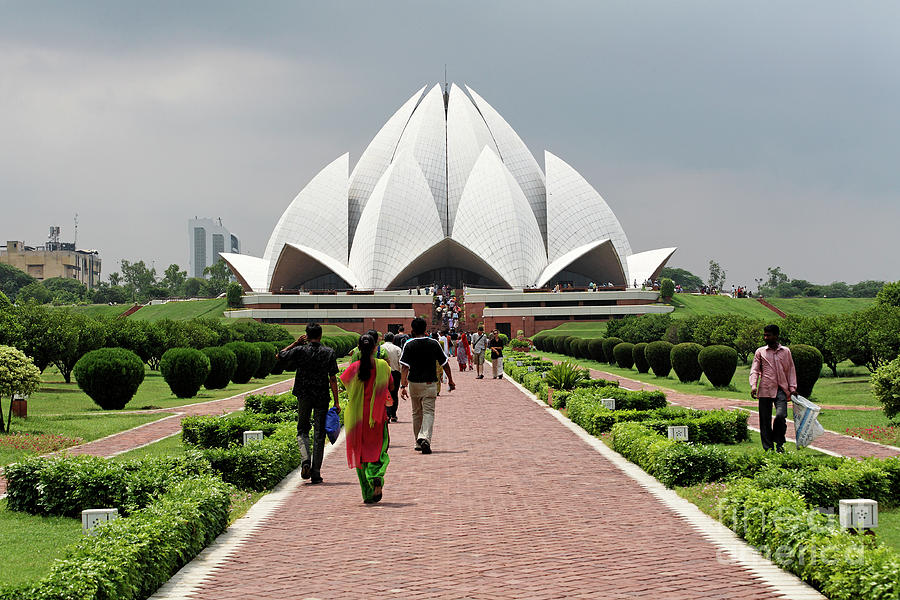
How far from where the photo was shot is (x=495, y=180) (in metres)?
59.1

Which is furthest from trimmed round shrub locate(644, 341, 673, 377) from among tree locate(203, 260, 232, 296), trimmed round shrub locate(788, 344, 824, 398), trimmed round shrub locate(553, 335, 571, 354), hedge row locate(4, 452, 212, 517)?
tree locate(203, 260, 232, 296)

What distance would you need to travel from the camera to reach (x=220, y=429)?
372 inches

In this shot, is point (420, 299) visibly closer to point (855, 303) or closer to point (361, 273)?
point (361, 273)

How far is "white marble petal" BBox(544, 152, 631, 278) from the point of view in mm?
61594

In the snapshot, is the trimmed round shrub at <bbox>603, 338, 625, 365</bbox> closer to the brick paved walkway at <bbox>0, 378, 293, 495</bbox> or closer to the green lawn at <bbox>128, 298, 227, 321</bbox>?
the brick paved walkway at <bbox>0, 378, 293, 495</bbox>

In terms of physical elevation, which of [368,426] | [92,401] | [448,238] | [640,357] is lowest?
[92,401]

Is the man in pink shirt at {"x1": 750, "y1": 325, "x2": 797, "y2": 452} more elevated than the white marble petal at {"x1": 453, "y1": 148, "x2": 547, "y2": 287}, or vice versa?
the white marble petal at {"x1": 453, "y1": 148, "x2": 547, "y2": 287}

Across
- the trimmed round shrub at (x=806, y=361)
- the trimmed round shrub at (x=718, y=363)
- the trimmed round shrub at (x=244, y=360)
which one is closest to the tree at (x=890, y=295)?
the trimmed round shrub at (x=718, y=363)

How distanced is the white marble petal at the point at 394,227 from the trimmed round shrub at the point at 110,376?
41.2 m

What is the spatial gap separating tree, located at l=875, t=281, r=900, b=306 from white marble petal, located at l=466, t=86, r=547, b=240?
34.6 meters

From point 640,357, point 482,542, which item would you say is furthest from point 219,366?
point 482,542

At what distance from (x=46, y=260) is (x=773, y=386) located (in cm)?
15003

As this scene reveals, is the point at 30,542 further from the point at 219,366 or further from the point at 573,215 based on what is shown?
the point at 573,215

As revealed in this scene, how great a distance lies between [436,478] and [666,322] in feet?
90.0
